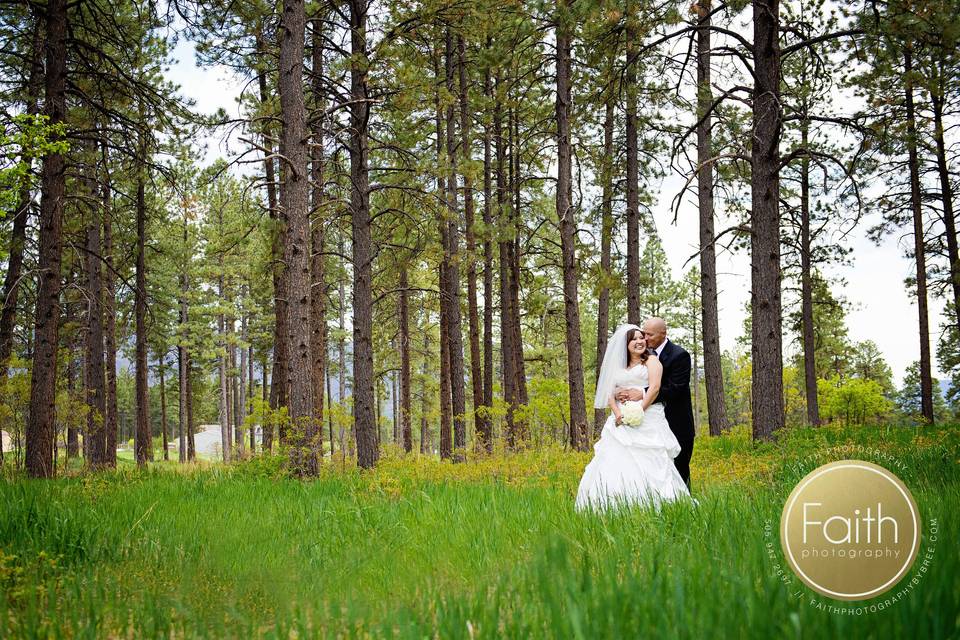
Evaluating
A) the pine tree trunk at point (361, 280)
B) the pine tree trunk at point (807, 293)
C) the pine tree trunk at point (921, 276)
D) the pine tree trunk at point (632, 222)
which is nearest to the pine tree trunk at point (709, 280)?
the pine tree trunk at point (632, 222)

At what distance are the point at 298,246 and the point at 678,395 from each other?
6196 mm

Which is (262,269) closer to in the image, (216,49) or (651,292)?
(216,49)

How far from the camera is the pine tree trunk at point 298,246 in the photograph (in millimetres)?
9547

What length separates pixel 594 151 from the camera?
62.8 feet

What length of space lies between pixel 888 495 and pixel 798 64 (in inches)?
595

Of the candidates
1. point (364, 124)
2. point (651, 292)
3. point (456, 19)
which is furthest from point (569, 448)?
point (651, 292)

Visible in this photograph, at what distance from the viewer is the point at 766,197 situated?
34.3 ft

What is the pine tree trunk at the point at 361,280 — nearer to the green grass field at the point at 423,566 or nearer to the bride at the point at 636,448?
the green grass field at the point at 423,566

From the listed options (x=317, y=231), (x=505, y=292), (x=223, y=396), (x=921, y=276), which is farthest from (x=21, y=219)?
(x=921, y=276)

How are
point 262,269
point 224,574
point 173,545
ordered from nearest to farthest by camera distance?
1. point 224,574
2. point 173,545
3. point 262,269

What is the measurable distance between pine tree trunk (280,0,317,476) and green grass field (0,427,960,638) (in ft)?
6.54

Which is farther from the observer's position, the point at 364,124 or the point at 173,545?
the point at 364,124

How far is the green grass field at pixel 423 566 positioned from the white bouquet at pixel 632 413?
0.99m

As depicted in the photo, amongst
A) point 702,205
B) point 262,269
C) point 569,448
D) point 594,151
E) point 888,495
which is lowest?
point 569,448
